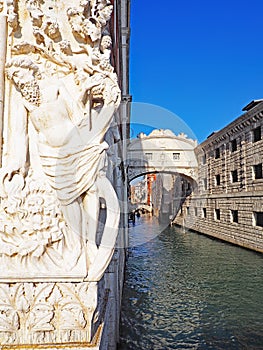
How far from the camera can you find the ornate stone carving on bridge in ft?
5.57

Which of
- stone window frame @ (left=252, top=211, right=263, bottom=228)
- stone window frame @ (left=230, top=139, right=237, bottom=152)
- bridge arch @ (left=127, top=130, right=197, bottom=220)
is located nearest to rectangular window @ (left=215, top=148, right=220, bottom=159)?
stone window frame @ (left=230, top=139, right=237, bottom=152)

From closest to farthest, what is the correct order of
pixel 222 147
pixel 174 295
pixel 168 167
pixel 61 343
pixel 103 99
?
pixel 61 343 → pixel 103 99 → pixel 174 295 → pixel 222 147 → pixel 168 167

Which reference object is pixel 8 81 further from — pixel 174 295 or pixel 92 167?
pixel 174 295

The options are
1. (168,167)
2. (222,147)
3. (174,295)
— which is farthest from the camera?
(168,167)

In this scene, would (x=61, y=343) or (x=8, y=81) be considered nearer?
(x=61, y=343)

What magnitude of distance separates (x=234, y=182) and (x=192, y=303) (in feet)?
37.4

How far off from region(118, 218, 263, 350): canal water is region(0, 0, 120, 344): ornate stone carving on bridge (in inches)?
153

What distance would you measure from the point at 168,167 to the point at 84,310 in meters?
24.4

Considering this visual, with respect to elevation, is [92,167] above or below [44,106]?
below

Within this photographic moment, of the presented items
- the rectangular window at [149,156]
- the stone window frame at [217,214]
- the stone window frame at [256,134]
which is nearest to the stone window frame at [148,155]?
the rectangular window at [149,156]

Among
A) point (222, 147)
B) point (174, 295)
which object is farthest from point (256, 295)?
point (222, 147)

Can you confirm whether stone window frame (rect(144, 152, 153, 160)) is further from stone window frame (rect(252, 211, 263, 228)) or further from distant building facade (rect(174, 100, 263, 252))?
stone window frame (rect(252, 211, 263, 228))

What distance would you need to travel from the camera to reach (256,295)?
7.71m

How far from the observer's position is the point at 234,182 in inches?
675
